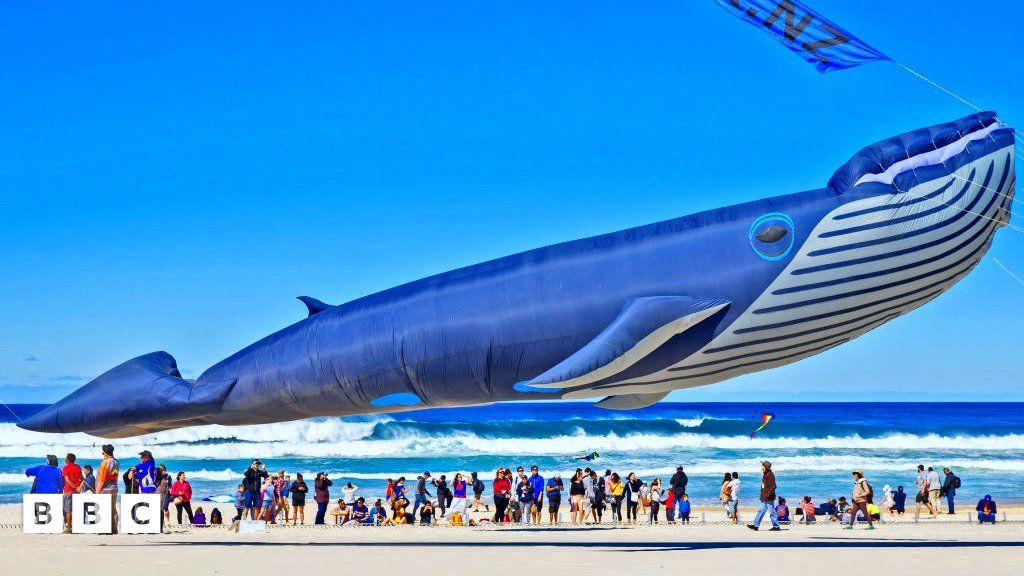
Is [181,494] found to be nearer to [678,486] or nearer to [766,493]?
[678,486]

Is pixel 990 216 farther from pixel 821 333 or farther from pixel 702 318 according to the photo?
pixel 702 318

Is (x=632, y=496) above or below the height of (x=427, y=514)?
above

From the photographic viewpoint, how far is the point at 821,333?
13.6 m

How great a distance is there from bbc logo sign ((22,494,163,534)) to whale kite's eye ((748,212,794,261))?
11.3 metres

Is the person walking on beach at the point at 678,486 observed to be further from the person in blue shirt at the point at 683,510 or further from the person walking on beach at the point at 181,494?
the person walking on beach at the point at 181,494

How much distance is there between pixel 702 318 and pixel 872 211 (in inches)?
91.5

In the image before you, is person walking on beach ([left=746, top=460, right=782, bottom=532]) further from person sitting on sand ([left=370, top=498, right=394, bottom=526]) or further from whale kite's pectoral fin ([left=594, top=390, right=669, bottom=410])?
person sitting on sand ([left=370, top=498, right=394, bottom=526])

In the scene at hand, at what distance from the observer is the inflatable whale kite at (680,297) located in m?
12.9

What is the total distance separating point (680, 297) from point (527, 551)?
503 centimetres

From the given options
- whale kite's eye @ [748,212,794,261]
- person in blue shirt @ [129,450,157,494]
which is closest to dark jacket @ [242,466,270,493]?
person in blue shirt @ [129,450,157,494]

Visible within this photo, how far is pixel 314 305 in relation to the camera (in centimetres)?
1664

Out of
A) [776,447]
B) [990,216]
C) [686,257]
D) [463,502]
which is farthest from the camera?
[776,447]

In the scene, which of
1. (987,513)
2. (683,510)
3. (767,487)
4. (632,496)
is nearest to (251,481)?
(632,496)

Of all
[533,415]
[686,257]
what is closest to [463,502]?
[686,257]
